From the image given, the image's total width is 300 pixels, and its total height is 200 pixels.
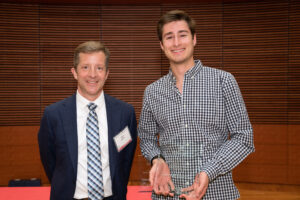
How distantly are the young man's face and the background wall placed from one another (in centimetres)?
397

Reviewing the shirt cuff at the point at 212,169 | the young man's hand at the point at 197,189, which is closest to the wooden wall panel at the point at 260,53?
the shirt cuff at the point at 212,169

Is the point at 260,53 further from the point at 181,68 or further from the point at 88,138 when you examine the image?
the point at 88,138

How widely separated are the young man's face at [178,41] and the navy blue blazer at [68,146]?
0.59 m

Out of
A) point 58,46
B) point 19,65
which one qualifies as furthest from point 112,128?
point 19,65

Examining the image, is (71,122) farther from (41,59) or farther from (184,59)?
(41,59)

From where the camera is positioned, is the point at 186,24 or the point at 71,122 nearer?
the point at 186,24

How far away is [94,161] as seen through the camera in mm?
1755

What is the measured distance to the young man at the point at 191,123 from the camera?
1.37m

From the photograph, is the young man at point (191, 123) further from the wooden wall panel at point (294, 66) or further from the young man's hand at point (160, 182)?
the wooden wall panel at point (294, 66)

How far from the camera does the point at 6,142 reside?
5.48 meters

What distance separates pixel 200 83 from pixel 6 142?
197 inches

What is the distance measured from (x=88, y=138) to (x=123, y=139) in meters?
0.23

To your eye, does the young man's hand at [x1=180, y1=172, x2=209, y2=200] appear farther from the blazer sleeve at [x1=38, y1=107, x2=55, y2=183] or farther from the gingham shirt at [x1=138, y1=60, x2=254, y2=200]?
the blazer sleeve at [x1=38, y1=107, x2=55, y2=183]

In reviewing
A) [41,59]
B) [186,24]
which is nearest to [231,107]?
[186,24]
